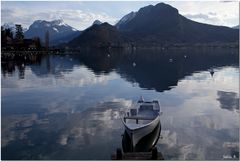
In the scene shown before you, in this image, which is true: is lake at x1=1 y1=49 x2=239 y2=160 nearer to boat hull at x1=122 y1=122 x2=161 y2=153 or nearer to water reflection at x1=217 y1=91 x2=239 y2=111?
water reflection at x1=217 y1=91 x2=239 y2=111

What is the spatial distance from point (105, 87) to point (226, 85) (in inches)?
1236

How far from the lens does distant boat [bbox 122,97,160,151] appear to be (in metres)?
34.0

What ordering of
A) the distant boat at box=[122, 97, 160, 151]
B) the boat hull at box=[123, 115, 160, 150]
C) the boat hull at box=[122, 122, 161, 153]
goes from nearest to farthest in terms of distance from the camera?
the boat hull at box=[123, 115, 160, 150]
the distant boat at box=[122, 97, 160, 151]
the boat hull at box=[122, 122, 161, 153]

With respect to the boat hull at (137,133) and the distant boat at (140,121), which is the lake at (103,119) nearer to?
the distant boat at (140,121)

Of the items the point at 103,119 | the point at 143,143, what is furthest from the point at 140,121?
the point at 103,119

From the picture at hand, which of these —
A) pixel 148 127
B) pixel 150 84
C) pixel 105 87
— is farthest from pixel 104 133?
pixel 150 84

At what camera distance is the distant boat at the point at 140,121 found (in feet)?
112

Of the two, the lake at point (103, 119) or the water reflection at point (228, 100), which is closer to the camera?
the lake at point (103, 119)

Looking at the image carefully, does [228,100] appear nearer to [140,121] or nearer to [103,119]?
[103,119]

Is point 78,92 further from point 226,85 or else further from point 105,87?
point 226,85

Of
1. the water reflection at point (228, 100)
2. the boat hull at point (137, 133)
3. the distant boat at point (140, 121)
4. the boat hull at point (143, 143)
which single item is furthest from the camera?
the water reflection at point (228, 100)

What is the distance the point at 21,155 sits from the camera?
34.5 m

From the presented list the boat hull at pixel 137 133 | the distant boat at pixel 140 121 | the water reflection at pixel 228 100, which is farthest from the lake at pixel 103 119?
the boat hull at pixel 137 133

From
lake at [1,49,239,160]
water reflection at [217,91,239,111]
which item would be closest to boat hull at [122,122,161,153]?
lake at [1,49,239,160]
